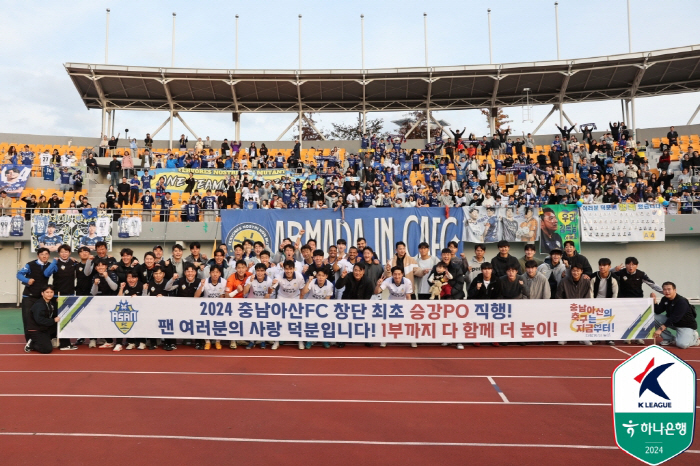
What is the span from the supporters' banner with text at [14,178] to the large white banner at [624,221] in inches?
788

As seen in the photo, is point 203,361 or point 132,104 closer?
point 203,361

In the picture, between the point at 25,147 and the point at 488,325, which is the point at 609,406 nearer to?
the point at 488,325

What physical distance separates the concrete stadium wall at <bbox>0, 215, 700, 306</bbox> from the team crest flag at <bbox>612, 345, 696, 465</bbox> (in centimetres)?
1423

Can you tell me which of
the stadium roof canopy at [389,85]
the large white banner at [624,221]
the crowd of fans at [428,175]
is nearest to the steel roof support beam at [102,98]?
the stadium roof canopy at [389,85]

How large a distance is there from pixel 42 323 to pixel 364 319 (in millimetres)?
6092

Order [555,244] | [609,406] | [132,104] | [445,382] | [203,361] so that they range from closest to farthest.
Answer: [609,406] < [445,382] < [203,361] < [555,244] < [132,104]

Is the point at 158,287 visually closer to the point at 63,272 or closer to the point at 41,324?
the point at 63,272

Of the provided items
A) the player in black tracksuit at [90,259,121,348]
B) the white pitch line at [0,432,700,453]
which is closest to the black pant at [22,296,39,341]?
the player in black tracksuit at [90,259,121,348]

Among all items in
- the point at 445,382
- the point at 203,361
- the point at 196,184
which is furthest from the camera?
the point at 196,184

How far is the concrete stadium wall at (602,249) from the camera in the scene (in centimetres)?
1628

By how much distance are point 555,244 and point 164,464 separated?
13.6 meters

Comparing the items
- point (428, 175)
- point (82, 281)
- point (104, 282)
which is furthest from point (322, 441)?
point (428, 175)

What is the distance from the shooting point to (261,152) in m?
22.8

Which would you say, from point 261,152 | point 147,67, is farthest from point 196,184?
point 147,67
